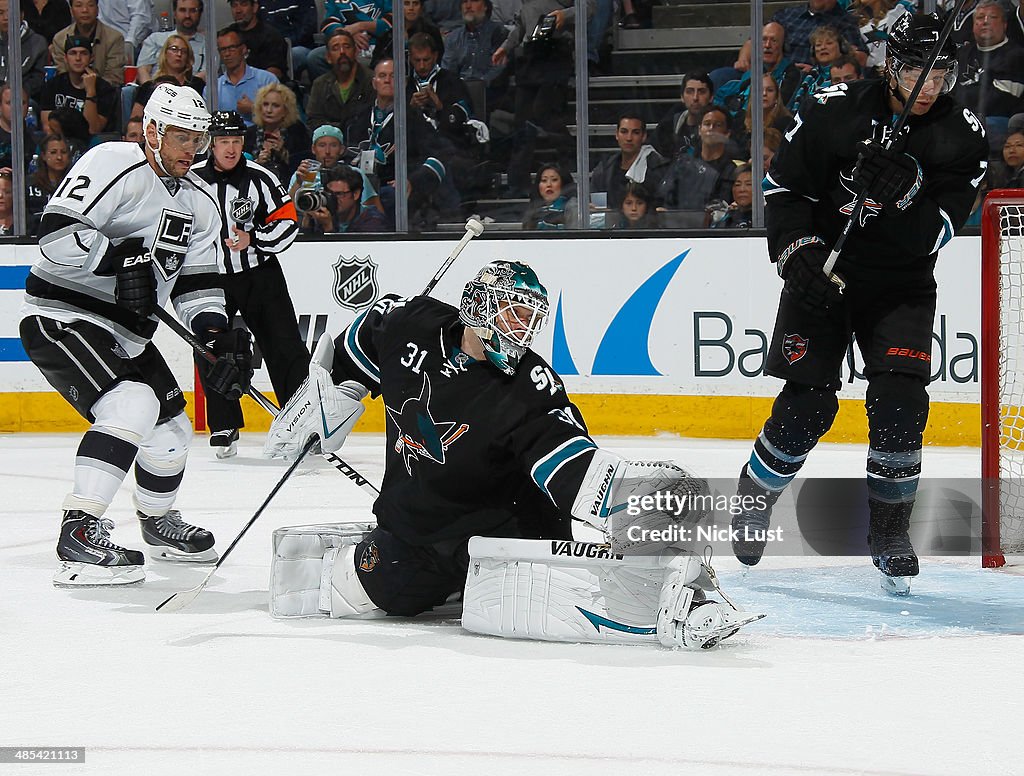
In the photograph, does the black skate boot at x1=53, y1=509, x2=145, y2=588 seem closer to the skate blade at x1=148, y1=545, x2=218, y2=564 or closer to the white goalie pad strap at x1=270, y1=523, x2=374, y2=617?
the skate blade at x1=148, y1=545, x2=218, y2=564

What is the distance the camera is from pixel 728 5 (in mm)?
6254

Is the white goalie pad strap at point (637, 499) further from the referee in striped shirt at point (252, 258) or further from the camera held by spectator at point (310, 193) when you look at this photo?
the camera held by spectator at point (310, 193)

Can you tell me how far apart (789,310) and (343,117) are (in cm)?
366

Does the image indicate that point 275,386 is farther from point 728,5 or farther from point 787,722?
point 787,722

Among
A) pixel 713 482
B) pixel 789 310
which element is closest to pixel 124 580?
pixel 789 310

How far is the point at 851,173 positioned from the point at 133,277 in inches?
67.4

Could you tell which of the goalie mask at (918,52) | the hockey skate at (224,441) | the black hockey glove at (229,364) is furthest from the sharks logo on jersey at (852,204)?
the hockey skate at (224,441)

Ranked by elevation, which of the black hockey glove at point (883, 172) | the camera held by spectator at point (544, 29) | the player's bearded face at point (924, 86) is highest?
the camera held by spectator at point (544, 29)

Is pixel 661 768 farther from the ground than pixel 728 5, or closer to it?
closer to it

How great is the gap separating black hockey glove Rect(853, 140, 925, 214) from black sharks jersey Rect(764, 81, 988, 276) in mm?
70

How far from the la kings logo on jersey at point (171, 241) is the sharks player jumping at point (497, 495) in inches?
33.7

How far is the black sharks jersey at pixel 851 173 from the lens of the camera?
336 cm

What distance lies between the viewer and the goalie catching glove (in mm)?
3191

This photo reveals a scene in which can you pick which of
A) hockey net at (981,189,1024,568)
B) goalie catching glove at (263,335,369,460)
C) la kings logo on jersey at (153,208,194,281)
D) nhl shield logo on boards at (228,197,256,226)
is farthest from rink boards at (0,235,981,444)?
goalie catching glove at (263,335,369,460)
